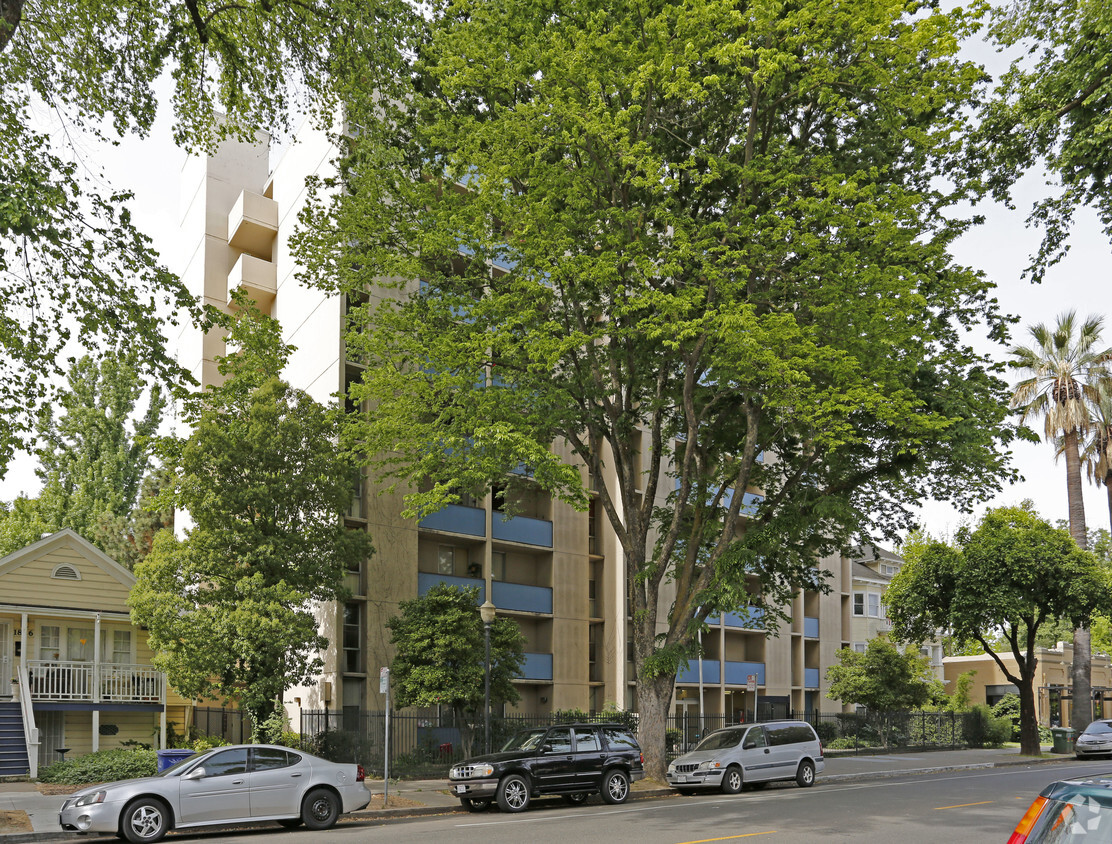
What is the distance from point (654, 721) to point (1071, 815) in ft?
62.0

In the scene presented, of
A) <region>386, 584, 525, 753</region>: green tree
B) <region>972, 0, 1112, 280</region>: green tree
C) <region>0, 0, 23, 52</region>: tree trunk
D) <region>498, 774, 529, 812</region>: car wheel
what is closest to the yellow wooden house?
<region>386, 584, 525, 753</region>: green tree

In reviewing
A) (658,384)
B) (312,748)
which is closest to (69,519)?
(312,748)

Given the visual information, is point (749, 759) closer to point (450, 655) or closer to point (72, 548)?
point (450, 655)

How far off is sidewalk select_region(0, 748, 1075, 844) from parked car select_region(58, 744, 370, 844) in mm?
778

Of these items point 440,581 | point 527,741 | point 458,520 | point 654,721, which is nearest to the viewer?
point 527,741

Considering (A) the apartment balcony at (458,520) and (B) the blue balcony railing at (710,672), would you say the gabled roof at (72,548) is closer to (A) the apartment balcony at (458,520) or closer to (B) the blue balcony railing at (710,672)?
(A) the apartment balcony at (458,520)

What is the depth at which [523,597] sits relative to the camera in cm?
3525

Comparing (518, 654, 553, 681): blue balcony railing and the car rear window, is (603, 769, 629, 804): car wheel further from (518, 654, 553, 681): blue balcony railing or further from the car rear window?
(518, 654, 553, 681): blue balcony railing

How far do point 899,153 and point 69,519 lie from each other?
3788 centimetres

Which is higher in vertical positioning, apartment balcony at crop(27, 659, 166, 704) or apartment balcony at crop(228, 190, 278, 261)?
apartment balcony at crop(228, 190, 278, 261)

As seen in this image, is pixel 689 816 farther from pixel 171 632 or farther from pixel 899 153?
pixel 899 153

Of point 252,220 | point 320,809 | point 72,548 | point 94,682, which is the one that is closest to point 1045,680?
point 252,220

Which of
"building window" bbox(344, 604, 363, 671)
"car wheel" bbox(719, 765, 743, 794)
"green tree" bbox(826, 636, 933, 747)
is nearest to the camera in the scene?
"car wheel" bbox(719, 765, 743, 794)

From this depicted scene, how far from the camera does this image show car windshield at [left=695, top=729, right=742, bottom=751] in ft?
76.6
